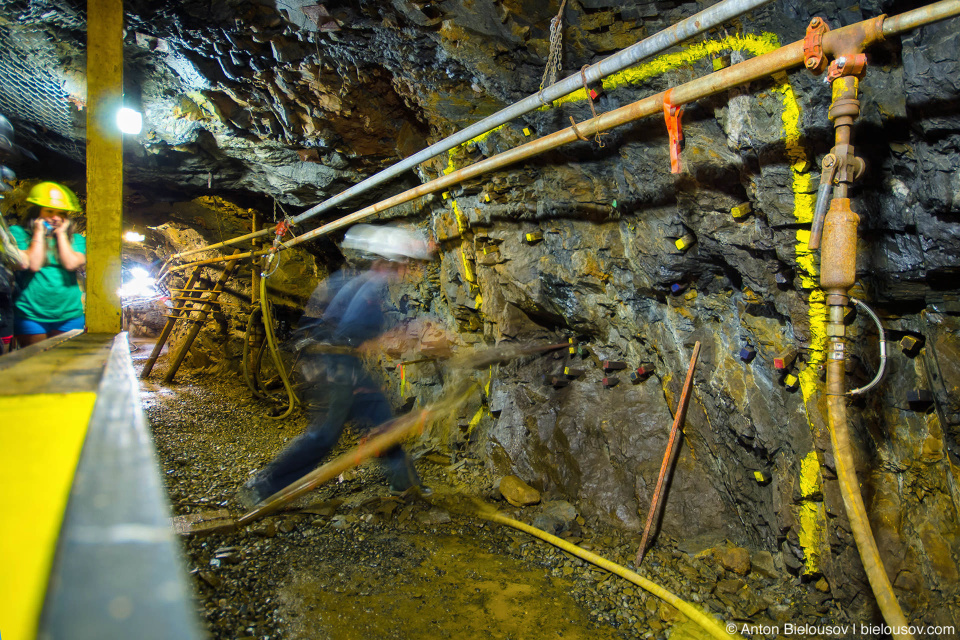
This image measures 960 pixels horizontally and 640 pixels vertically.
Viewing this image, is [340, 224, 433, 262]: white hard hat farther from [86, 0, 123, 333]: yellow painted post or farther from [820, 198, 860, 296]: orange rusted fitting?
[820, 198, 860, 296]: orange rusted fitting

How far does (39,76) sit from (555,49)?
554 cm

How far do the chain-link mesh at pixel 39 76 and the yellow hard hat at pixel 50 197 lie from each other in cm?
173

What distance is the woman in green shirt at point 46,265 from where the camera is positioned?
11.0ft

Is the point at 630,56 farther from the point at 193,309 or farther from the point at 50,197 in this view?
the point at 193,309

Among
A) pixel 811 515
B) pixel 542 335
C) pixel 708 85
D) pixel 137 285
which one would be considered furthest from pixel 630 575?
pixel 137 285

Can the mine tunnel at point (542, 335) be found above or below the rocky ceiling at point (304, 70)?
below

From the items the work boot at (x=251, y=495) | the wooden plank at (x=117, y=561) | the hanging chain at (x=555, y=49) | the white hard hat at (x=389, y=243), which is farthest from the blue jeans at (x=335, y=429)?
the wooden plank at (x=117, y=561)

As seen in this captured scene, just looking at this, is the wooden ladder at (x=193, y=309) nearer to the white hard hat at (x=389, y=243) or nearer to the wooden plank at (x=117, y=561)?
the white hard hat at (x=389, y=243)

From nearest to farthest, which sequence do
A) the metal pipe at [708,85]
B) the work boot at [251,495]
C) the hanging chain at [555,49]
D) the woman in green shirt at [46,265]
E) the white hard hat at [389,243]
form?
the metal pipe at [708,85] → the hanging chain at [555,49] → the woman in green shirt at [46,265] → the work boot at [251,495] → the white hard hat at [389,243]

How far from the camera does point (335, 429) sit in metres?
3.81

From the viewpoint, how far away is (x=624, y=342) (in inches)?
146

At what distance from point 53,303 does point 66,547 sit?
13.8ft

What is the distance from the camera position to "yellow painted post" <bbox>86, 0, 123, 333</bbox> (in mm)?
2904

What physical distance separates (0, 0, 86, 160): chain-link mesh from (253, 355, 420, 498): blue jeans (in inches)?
154
